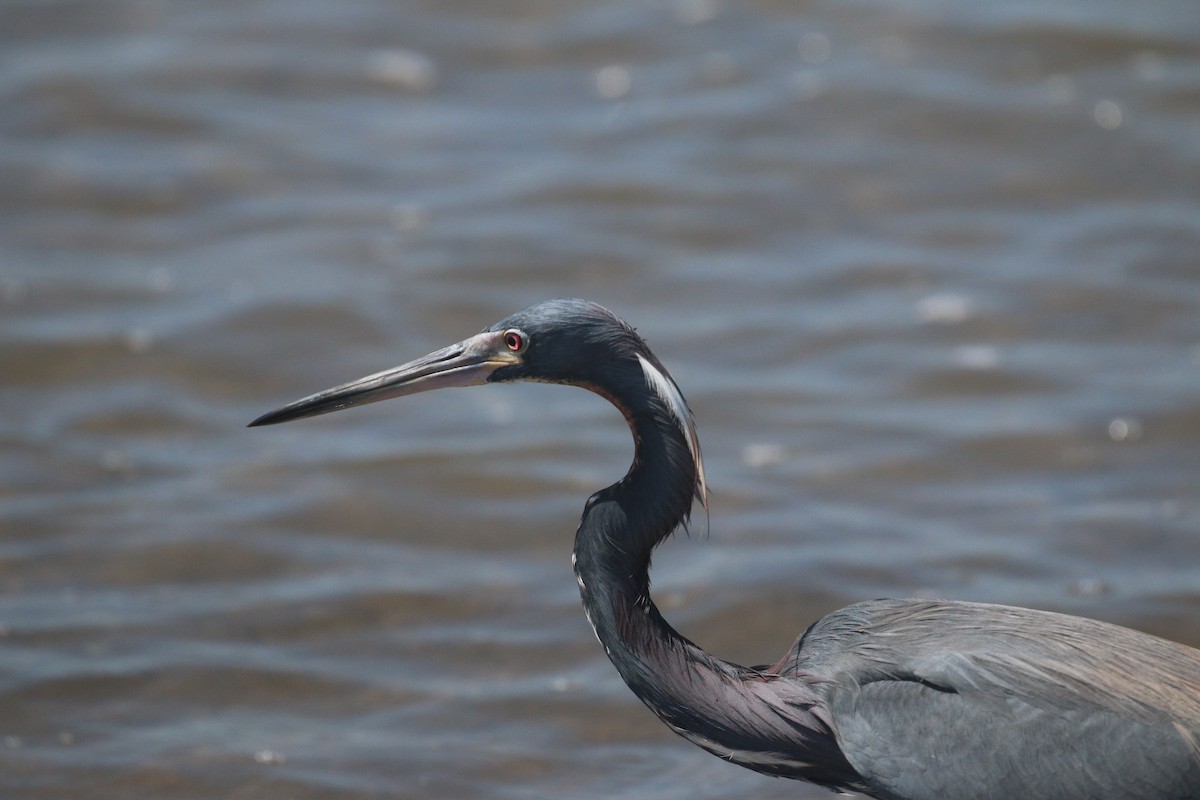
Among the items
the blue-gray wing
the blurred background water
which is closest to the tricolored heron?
the blue-gray wing

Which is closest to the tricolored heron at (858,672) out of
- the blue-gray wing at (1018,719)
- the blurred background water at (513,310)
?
the blue-gray wing at (1018,719)

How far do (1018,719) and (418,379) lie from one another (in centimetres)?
238

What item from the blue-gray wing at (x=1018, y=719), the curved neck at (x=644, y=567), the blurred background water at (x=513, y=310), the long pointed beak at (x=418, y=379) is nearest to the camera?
the blue-gray wing at (x=1018, y=719)

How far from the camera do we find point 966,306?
10.5m

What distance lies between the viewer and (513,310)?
1028cm

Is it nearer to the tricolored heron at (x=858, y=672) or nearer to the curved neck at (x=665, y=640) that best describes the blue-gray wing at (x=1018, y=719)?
the tricolored heron at (x=858, y=672)

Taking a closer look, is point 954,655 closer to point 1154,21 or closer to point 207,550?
point 207,550

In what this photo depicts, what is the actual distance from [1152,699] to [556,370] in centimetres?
228

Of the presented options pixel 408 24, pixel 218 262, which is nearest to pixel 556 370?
pixel 218 262

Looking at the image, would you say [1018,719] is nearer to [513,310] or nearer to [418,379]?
[418,379]

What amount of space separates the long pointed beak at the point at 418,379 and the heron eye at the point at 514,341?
0.10 m

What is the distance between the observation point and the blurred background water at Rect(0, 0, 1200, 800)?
24.2ft

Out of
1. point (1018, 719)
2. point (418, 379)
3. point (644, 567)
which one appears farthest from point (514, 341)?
point (1018, 719)

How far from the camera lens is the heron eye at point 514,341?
5.47 metres
